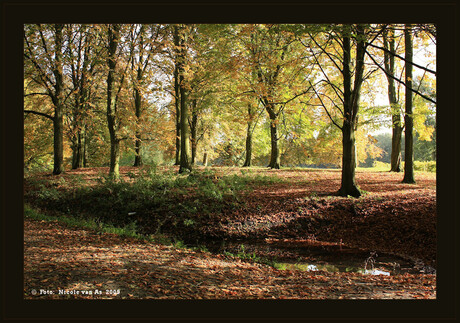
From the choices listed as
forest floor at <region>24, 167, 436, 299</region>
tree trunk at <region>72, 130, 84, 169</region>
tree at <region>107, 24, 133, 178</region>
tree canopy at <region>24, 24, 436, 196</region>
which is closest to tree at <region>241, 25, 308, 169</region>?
tree canopy at <region>24, 24, 436, 196</region>

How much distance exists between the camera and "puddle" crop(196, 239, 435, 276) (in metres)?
5.23

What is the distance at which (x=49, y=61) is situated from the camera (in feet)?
42.0

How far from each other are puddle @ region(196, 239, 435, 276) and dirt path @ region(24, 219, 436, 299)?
0.73 m

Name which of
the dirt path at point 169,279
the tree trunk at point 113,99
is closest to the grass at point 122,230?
the dirt path at point 169,279

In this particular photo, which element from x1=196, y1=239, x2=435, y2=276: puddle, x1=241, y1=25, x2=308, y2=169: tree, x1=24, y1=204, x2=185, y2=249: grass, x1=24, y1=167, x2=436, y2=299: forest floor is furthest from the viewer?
x1=241, y1=25, x2=308, y2=169: tree

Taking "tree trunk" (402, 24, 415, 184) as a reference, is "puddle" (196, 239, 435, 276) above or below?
below

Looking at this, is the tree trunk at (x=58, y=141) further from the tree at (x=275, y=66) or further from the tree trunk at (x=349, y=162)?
the tree trunk at (x=349, y=162)

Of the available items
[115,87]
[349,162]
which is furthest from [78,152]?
[349,162]

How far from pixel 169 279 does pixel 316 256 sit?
12.1 ft

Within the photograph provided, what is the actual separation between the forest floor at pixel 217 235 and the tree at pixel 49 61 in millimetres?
3236

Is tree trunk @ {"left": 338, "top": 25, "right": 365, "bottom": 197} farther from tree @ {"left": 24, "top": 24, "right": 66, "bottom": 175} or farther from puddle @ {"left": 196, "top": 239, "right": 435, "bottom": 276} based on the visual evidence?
tree @ {"left": 24, "top": 24, "right": 66, "bottom": 175}

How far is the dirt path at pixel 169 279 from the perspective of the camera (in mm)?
3248

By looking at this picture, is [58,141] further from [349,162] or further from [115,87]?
[349,162]
